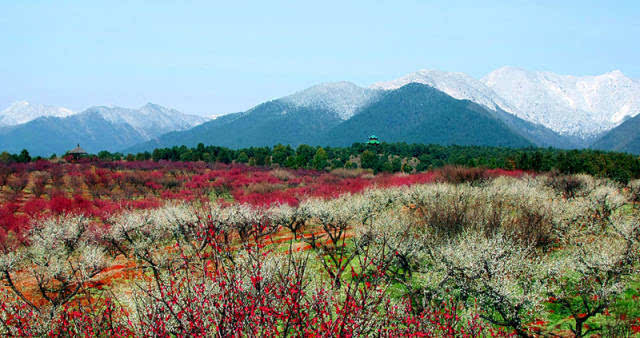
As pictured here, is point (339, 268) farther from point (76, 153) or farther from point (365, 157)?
point (76, 153)

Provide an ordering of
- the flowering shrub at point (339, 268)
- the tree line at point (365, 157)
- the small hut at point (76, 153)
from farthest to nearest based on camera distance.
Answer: the small hut at point (76, 153)
the tree line at point (365, 157)
the flowering shrub at point (339, 268)

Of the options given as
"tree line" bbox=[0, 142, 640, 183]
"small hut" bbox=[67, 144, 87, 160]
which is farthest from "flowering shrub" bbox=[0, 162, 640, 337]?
"small hut" bbox=[67, 144, 87, 160]

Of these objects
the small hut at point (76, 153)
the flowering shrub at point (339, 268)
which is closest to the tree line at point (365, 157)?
the small hut at point (76, 153)

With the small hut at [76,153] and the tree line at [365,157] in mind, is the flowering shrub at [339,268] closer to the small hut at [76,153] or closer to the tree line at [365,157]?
the tree line at [365,157]

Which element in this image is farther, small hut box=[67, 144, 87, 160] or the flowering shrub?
small hut box=[67, 144, 87, 160]

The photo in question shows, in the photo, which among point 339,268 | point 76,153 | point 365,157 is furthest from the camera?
point 365,157

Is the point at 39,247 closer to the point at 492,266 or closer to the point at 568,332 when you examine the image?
the point at 492,266

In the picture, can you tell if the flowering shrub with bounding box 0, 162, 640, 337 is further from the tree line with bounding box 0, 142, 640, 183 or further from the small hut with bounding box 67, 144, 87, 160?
the small hut with bounding box 67, 144, 87, 160

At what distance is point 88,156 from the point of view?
97438mm

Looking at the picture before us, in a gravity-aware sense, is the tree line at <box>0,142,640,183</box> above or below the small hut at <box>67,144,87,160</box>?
below

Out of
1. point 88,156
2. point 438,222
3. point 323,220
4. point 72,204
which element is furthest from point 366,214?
point 88,156

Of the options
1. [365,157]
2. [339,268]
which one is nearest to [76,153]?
[365,157]

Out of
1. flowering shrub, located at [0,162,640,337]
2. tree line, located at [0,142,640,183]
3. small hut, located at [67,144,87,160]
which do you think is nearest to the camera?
flowering shrub, located at [0,162,640,337]

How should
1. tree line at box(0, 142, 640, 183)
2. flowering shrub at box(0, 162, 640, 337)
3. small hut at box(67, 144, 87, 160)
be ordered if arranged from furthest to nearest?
small hut at box(67, 144, 87, 160)
tree line at box(0, 142, 640, 183)
flowering shrub at box(0, 162, 640, 337)
